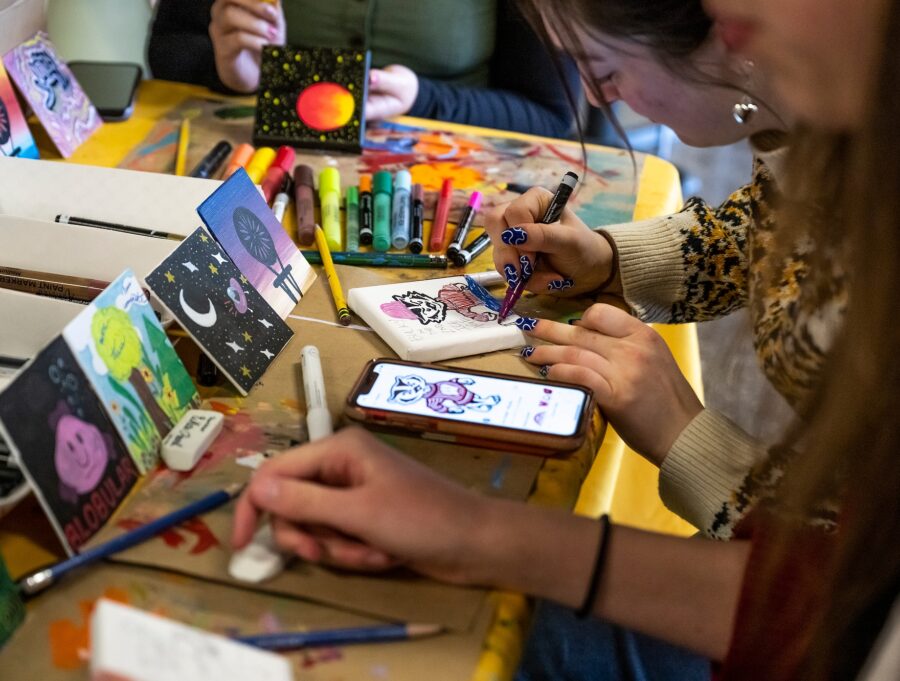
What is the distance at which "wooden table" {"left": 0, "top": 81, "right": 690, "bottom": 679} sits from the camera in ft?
1.66

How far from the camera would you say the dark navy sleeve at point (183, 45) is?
4.12ft

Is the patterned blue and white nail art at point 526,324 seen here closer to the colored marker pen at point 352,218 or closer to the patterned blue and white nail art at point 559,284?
the patterned blue and white nail art at point 559,284

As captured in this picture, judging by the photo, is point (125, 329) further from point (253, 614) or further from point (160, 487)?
point (253, 614)

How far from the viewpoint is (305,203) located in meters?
0.96

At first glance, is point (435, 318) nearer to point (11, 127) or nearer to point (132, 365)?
point (132, 365)

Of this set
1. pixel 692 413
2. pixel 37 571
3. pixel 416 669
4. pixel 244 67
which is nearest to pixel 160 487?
pixel 37 571

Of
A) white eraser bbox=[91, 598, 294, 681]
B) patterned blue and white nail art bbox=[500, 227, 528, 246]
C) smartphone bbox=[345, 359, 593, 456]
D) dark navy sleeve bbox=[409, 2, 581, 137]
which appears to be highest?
white eraser bbox=[91, 598, 294, 681]

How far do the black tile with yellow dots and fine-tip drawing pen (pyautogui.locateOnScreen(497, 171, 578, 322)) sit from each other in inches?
12.2

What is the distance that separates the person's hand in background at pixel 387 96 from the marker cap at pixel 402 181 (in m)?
0.18

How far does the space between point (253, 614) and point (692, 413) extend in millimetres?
386

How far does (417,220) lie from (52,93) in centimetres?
46

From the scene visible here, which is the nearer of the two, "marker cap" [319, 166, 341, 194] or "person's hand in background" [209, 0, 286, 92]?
"marker cap" [319, 166, 341, 194]

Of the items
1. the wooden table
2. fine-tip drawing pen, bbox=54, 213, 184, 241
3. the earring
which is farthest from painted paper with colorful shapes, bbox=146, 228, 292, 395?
the earring

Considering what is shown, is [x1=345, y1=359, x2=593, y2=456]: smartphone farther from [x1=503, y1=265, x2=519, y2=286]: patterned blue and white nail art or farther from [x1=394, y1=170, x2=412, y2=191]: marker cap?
[x1=394, y1=170, x2=412, y2=191]: marker cap
